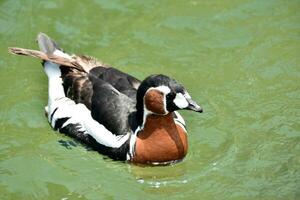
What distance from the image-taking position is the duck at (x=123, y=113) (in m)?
8.96

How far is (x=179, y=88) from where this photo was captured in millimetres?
8828

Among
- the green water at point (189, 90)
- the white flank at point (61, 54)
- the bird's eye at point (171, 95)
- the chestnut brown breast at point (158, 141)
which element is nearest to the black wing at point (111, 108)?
the chestnut brown breast at point (158, 141)

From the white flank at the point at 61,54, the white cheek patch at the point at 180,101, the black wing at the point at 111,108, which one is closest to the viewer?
the white cheek patch at the point at 180,101

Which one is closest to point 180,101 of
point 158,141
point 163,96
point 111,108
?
point 163,96

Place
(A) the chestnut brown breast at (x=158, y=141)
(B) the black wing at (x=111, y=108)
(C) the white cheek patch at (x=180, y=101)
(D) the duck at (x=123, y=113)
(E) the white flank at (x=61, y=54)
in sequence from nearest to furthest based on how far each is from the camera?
1. (C) the white cheek patch at (x=180, y=101)
2. (D) the duck at (x=123, y=113)
3. (A) the chestnut brown breast at (x=158, y=141)
4. (B) the black wing at (x=111, y=108)
5. (E) the white flank at (x=61, y=54)

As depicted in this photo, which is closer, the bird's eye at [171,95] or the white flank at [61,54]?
the bird's eye at [171,95]

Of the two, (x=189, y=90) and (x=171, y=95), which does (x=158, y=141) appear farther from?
(x=189, y=90)

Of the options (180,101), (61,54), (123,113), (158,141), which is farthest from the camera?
(61,54)

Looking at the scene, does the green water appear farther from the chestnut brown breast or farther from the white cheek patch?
the white cheek patch

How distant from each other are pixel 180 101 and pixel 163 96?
0.23 metres

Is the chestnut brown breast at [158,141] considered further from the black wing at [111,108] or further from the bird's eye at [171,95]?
the bird's eye at [171,95]

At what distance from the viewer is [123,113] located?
Result: 9.37 m

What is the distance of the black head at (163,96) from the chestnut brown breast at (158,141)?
18 centimetres

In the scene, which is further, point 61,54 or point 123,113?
point 61,54
